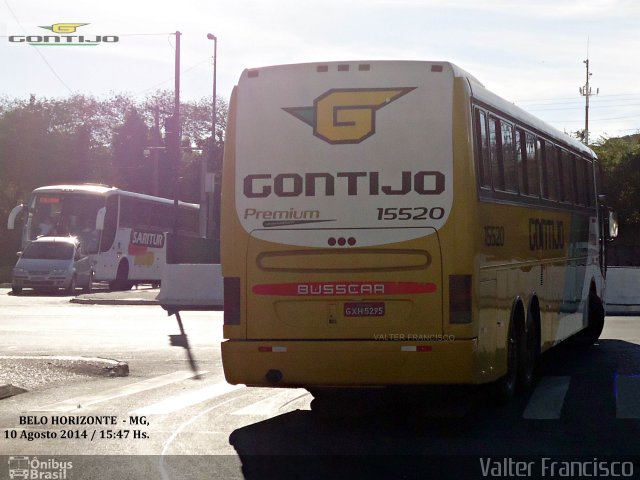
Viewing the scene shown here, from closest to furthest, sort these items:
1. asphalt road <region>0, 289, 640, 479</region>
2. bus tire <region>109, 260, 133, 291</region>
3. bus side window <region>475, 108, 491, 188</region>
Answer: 1. asphalt road <region>0, 289, 640, 479</region>
2. bus side window <region>475, 108, 491, 188</region>
3. bus tire <region>109, 260, 133, 291</region>

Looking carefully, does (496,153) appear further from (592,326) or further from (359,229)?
(592,326)

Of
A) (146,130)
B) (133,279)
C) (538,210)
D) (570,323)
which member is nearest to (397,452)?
(538,210)

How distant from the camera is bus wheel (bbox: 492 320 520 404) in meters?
12.0

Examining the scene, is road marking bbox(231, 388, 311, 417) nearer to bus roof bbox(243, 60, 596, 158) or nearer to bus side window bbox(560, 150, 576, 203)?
bus roof bbox(243, 60, 596, 158)

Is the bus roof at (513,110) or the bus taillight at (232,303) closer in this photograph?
the bus taillight at (232,303)

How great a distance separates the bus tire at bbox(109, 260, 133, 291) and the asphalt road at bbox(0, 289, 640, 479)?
1153 inches

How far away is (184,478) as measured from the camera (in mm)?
8203

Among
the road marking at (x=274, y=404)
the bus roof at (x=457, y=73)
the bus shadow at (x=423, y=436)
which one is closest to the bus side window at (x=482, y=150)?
the bus roof at (x=457, y=73)

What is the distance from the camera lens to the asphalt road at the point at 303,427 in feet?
28.7

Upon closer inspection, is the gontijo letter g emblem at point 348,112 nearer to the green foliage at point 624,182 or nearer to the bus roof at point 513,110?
the bus roof at point 513,110

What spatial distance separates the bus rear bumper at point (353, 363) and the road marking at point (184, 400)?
145cm

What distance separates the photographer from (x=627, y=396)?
12.7 m

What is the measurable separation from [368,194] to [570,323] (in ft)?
23.0

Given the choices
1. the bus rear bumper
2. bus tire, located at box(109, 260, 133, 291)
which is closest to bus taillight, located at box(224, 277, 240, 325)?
the bus rear bumper
